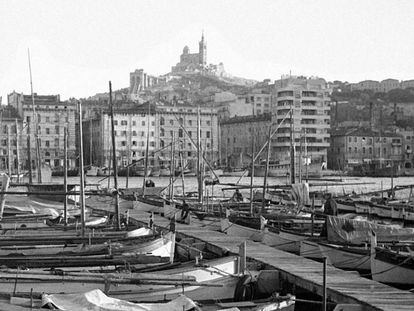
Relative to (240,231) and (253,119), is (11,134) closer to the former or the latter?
(253,119)

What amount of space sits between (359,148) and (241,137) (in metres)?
23.2

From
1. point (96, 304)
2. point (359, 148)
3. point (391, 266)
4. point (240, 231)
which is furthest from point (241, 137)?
point (96, 304)

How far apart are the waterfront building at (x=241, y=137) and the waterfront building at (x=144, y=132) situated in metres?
5.47

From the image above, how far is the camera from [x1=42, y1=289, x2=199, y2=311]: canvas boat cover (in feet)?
50.8

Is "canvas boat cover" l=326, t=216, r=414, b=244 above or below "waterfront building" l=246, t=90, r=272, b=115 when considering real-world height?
below

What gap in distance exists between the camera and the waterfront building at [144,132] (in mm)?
133125

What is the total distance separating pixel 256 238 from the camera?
31.7 meters

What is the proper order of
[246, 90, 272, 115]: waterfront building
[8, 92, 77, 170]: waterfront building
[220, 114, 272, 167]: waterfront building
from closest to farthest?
[8, 92, 77, 170]: waterfront building
[220, 114, 272, 167]: waterfront building
[246, 90, 272, 115]: waterfront building

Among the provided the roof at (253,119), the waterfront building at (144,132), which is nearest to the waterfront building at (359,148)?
the roof at (253,119)

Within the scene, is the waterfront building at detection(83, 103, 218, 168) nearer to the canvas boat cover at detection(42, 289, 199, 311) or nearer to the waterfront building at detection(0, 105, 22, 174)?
the waterfront building at detection(0, 105, 22, 174)

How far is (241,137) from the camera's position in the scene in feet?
496

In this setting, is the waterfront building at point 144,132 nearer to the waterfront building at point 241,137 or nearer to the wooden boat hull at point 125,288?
the waterfront building at point 241,137

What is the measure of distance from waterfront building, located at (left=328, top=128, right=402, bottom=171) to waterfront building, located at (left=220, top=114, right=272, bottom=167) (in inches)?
608

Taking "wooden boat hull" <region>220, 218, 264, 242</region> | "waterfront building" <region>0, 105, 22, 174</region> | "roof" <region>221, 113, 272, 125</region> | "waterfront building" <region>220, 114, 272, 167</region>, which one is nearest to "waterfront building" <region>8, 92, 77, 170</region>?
"waterfront building" <region>0, 105, 22, 174</region>
